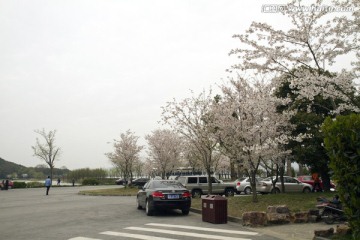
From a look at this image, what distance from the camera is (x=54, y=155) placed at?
194 feet

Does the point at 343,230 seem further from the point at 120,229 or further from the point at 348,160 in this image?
the point at 120,229

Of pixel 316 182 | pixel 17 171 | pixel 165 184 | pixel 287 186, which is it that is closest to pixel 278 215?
pixel 165 184

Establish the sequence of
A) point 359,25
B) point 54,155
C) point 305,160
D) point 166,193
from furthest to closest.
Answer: point 54,155, point 305,160, point 166,193, point 359,25

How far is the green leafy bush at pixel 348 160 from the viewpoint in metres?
6.36

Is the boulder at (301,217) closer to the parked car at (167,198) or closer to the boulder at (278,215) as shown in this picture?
the boulder at (278,215)

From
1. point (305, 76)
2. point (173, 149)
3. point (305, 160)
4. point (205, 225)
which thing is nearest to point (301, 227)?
point (205, 225)

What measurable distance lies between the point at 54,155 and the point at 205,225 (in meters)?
53.4

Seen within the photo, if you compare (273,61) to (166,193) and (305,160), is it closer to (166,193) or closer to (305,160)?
(166,193)

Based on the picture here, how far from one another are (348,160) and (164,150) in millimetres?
32147

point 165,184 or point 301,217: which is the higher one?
point 165,184

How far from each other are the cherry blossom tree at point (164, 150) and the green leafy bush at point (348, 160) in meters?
31.7

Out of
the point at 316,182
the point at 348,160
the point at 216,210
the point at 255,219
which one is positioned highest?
the point at 348,160

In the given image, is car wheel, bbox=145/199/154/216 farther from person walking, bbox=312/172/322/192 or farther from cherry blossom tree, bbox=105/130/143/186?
cherry blossom tree, bbox=105/130/143/186

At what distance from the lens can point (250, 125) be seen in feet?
55.3
